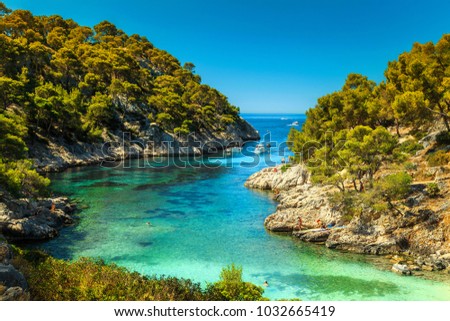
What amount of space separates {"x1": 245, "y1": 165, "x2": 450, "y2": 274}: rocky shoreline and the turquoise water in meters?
1.37

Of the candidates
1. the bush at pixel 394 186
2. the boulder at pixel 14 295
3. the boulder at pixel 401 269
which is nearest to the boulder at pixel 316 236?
the bush at pixel 394 186

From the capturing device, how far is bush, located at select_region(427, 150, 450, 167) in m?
32.4

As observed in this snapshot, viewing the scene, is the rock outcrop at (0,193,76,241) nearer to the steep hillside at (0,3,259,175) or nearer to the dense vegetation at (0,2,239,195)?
the dense vegetation at (0,2,239,195)

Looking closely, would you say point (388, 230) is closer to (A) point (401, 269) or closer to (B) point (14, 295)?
(A) point (401, 269)

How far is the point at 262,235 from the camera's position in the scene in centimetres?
3141

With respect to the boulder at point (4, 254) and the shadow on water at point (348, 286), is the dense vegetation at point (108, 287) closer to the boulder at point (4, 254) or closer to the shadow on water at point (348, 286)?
the boulder at point (4, 254)

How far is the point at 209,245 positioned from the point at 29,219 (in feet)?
51.8

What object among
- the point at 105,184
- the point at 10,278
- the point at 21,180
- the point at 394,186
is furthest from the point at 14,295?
the point at 105,184

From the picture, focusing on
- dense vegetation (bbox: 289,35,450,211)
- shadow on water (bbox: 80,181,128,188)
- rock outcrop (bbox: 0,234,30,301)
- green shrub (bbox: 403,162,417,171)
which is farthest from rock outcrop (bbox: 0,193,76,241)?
green shrub (bbox: 403,162,417,171)

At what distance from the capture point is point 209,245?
2906 centimetres
